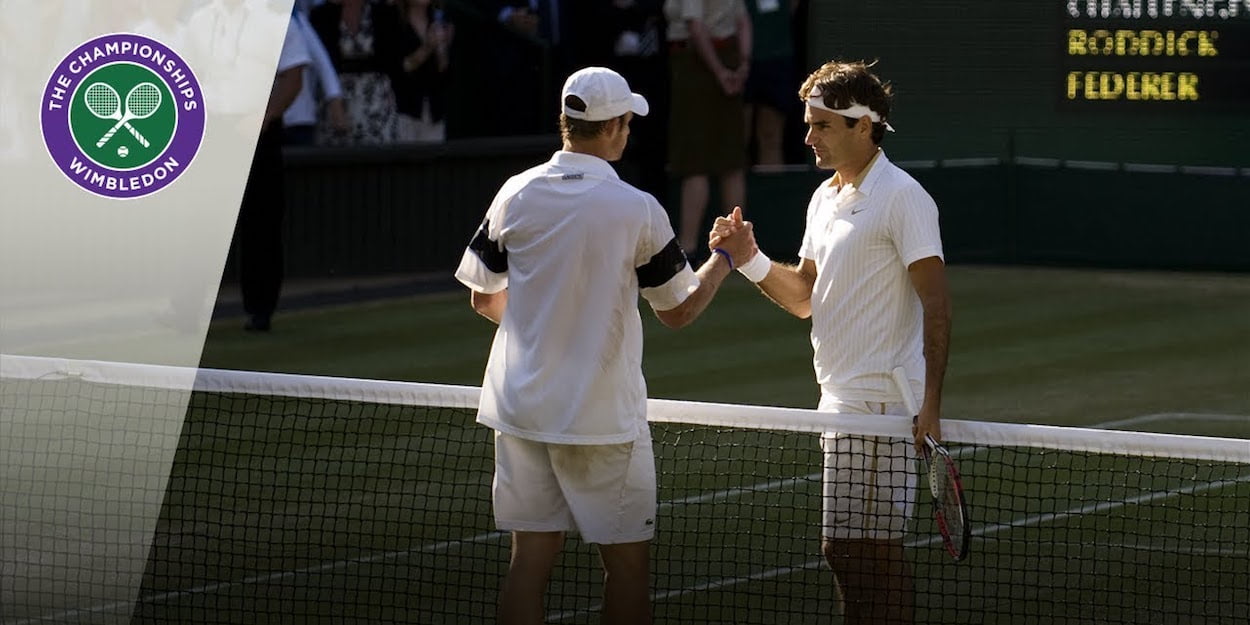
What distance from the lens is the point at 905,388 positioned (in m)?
5.59

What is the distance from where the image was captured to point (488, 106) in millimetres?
16469

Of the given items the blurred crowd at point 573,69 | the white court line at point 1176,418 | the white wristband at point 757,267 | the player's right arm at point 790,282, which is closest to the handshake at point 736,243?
the white wristband at point 757,267

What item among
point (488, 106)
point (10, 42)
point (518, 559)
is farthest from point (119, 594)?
point (488, 106)

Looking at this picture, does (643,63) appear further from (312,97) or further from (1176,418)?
(1176,418)

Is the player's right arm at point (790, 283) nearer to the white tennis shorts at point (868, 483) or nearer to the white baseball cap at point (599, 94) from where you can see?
the white tennis shorts at point (868, 483)

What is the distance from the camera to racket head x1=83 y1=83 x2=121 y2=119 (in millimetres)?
10648

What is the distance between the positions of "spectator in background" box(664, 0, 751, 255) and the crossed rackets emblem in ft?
17.0

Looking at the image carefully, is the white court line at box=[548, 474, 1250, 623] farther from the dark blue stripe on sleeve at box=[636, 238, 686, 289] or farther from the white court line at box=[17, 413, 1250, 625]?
the dark blue stripe on sleeve at box=[636, 238, 686, 289]

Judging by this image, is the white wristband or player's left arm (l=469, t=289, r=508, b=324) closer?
player's left arm (l=469, t=289, r=508, b=324)

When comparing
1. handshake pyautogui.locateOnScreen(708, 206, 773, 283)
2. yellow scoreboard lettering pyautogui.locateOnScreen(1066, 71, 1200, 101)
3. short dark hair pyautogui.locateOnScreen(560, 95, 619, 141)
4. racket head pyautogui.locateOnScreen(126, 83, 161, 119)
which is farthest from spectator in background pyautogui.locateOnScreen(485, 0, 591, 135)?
short dark hair pyautogui.locateOnScreen(560, 95, 619, 141)

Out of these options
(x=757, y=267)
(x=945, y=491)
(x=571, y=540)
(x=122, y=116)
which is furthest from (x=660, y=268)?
(x=122, y=116)

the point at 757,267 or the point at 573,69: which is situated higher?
the point at 757,267

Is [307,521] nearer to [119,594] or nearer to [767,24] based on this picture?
[119,594]

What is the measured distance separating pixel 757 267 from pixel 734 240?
0.14 m
